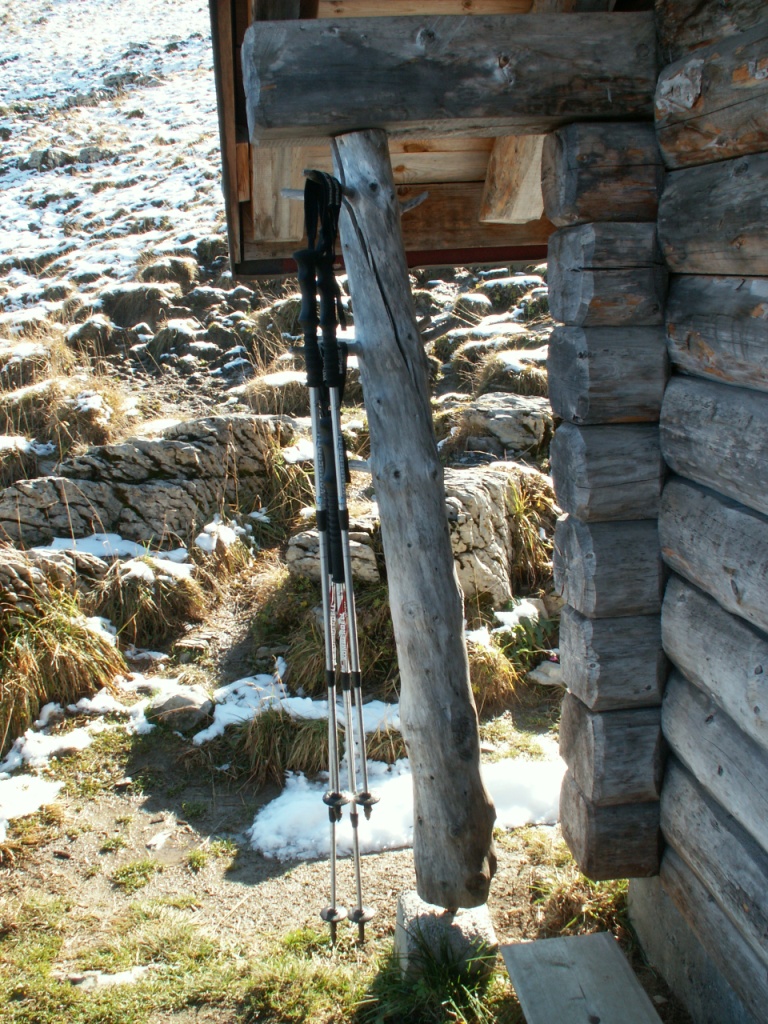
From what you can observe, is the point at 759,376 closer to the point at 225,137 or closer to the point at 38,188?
the point at 225,137

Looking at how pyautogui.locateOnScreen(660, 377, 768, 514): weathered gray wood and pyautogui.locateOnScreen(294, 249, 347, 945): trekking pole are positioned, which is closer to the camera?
pyautogui.locateOnScreen(660, 377, 768, 514): weathered gray wood

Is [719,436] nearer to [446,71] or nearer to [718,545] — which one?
[718,545]

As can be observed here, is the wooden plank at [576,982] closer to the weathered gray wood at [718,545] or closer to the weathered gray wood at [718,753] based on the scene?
the weathered gray wood at [718,753]

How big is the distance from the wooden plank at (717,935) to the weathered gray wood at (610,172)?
2.28 m

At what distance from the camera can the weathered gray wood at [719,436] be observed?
88.5 inches

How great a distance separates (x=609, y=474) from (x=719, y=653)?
0.69 metres

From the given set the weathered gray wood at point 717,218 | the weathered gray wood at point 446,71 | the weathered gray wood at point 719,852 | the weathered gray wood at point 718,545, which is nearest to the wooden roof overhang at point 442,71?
the weathered gray wood at point 446,71

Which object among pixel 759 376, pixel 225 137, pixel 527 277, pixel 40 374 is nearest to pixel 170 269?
pixel 40 374

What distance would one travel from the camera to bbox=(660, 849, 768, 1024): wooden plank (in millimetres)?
2506

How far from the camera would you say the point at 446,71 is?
264 cm

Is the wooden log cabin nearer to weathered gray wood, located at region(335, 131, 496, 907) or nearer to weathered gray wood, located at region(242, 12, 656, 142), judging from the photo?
weathered gray wood, located at region(242, 12, 656, 142)

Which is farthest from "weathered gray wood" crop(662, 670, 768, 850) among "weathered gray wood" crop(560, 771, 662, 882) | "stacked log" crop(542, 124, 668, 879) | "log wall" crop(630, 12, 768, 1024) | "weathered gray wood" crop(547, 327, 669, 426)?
"weathered gray wood" crop(547, 327, 669, 426)

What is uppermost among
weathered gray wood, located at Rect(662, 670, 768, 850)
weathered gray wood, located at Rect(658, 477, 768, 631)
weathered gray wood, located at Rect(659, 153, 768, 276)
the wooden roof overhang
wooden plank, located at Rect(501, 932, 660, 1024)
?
the wooden roof overhang

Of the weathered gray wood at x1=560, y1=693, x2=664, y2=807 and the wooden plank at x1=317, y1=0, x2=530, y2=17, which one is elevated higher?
the wooden plank at x1=317, y1=0, x2=530, y2=17
